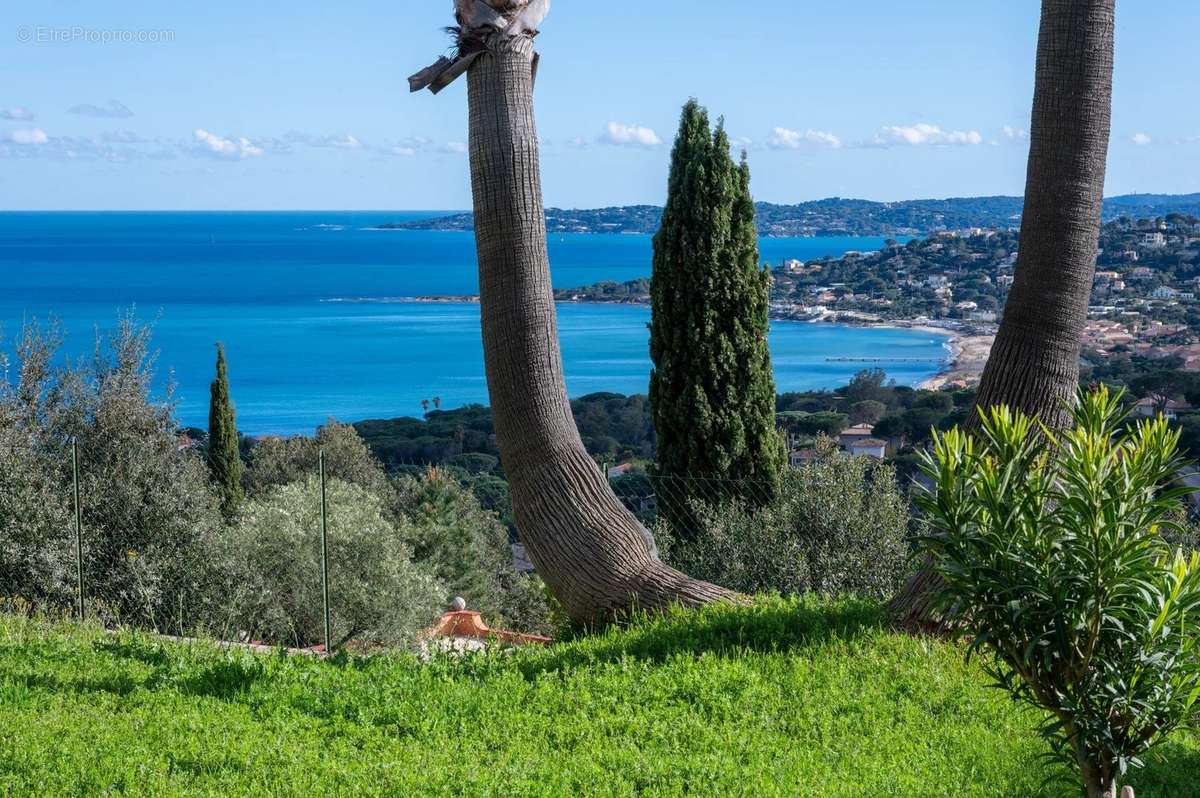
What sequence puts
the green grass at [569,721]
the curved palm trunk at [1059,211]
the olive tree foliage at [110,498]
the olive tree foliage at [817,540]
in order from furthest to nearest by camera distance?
the olive tree foliage at [110,498]
the olive tree foliage at [817,540]
the curved palm trunk at [1059,211]
the green grass at [569,721]

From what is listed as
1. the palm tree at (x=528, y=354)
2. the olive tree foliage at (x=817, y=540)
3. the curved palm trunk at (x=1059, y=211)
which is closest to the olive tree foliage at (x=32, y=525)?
the palm tree at (x=528, y=354)

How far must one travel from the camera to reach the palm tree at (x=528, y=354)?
19.4 ft

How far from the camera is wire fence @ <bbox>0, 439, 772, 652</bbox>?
9156 millimetres

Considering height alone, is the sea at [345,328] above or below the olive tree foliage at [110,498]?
below

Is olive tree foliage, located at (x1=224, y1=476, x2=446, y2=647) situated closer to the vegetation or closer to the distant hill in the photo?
the vegetation

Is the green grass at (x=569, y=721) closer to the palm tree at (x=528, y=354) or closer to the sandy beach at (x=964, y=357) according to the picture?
the palm tree at (x=528, y=354)

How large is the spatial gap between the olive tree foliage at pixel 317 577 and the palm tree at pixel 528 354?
5.23 m

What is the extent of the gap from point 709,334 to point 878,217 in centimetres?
4019

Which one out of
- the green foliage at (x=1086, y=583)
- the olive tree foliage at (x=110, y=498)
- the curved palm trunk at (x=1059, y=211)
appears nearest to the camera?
the green foliage at (x=1086, y=583)

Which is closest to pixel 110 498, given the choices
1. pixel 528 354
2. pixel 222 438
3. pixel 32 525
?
pixel 32 525

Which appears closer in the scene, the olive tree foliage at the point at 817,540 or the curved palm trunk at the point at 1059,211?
the curved palm trunk at the point at 1059,211

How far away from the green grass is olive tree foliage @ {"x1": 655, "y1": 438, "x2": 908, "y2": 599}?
2626 millimetres

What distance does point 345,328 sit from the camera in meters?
90.2

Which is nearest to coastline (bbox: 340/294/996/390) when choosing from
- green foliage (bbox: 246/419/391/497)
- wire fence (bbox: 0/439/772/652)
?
green foliage (bbox: 246/419/391/497)
